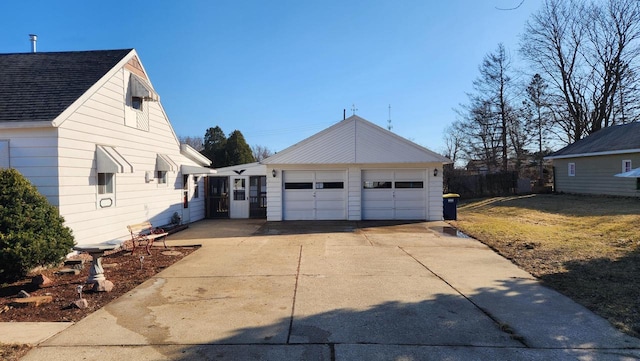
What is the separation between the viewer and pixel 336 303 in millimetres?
5383

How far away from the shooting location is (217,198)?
1742cm

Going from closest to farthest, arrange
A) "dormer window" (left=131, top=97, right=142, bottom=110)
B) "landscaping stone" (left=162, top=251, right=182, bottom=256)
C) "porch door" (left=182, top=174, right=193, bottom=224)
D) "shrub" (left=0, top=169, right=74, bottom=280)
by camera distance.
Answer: "shrub" (left=0, top=169, right=74, bottom=280) → "landscaping stone" (left=162, top=251, right=182, bottom=256) → "dormer window" (left=131, top=97, right=142, bottom=110) → "porch door" (left=182, top=174, right=193, bottom=224)

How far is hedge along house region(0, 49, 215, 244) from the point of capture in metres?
7.91

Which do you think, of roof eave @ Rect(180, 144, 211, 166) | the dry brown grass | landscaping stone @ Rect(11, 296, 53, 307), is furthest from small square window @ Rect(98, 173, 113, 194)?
the dry brown grass

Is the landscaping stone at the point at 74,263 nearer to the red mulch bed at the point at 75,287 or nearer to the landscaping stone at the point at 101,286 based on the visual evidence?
the red mulch bed at the point at 75,287

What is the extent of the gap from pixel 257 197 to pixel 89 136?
891 cm

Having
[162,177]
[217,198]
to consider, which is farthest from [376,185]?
[162,177]

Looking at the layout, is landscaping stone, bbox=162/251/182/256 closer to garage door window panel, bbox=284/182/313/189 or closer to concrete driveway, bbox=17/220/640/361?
concrete driveway, bbox=17/220/640/361

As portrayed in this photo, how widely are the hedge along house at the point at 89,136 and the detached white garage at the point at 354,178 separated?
15.3 feet

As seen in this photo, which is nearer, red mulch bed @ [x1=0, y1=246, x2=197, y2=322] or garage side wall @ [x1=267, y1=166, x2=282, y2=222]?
red mulch bed @ [x1=0, y1=246, x2=197, y2=322]

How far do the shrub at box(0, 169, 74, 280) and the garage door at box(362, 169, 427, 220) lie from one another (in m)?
11.1

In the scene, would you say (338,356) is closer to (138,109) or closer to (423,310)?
(423,310)

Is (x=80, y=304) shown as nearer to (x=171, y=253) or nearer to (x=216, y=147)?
(x=171, y=253)

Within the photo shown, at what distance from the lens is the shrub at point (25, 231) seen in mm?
5940
